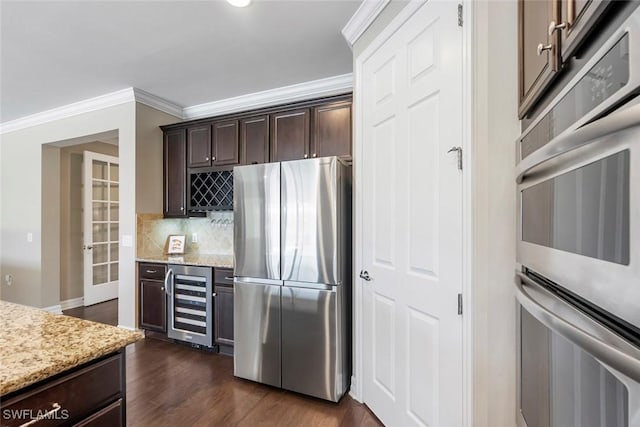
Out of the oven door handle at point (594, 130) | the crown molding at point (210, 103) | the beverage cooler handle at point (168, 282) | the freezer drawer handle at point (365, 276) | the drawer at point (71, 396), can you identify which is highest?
the crown molding at point (210, 103)

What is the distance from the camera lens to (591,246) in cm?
55

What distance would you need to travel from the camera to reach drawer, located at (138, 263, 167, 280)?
10.5ft

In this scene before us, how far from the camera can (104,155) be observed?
190 inches

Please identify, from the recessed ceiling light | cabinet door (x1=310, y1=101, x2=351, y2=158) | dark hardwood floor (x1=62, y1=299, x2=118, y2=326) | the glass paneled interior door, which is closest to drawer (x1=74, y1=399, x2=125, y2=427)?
the recessed ceiling light

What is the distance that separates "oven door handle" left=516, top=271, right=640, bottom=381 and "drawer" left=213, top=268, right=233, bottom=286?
98.4 inches

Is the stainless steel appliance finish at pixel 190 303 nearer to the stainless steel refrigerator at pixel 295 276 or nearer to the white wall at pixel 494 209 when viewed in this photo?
the stainless steel refrigerator at pixel 295 276

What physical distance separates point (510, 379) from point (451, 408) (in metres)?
0.31

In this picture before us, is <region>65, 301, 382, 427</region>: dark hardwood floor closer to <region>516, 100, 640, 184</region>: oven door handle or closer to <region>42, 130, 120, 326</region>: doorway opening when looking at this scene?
<region>516, 100, 640, 184</region>: oven door handle

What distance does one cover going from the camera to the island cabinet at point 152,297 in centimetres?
319

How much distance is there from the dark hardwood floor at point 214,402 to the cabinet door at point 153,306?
19.4 inches

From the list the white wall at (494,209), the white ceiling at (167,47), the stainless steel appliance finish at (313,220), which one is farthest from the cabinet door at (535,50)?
the white ceiling at (167,47)

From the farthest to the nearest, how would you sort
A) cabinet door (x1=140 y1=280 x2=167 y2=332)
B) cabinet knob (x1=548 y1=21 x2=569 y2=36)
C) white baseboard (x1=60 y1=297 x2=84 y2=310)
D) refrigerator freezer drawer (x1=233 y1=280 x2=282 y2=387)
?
white baseboard (x1=60 y1=297 x2=84 y2=310) → cabinet door (x1=140 y1=280 x2=167 y2=332) → refrigerator freezer drawer (x1=233 y1=280 x2=282 y2=387) → cabinet knob (x1=548 y1=21 x2=569 y2=36)

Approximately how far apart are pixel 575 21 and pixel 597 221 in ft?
1.55

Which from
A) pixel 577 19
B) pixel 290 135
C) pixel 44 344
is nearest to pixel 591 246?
pixel 577 19
